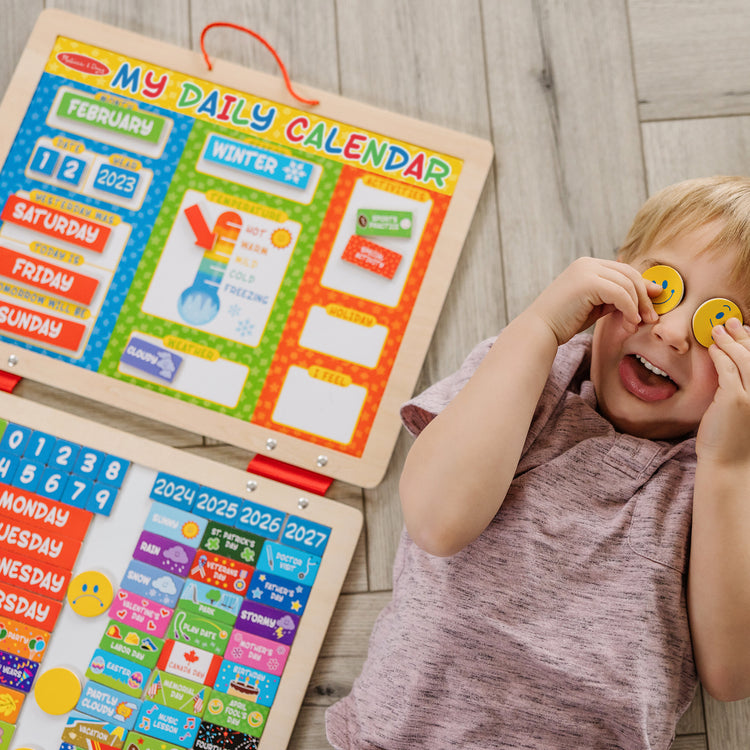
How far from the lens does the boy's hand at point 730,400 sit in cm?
54

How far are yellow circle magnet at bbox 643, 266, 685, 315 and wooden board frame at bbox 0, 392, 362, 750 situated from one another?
0.38m

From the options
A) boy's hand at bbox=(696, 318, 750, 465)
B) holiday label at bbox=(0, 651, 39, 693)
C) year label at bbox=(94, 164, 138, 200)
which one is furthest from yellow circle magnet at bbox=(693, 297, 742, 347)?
holiday label at bbox=(0, 651, 39, 693)

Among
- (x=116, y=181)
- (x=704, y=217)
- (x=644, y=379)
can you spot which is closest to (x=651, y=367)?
(x=644, y=379)

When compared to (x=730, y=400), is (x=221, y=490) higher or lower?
lower

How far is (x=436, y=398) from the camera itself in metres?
0.64

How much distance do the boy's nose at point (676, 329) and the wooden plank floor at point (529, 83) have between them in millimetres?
269

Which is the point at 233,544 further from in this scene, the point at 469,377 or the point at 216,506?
the point at 469,377

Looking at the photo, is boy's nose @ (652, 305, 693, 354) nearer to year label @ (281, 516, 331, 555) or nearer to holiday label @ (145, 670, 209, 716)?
year label @ (281, 516, 331, 555)

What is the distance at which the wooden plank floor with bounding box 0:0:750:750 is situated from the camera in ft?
2.70

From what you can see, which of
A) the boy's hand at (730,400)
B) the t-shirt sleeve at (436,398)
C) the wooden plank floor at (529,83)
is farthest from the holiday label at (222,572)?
the boy's hand at (730,400)

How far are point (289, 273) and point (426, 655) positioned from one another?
427mm

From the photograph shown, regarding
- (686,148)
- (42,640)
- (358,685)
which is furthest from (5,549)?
(686,148)

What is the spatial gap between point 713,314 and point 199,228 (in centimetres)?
54

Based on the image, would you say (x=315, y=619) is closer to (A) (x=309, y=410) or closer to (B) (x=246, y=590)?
(B) (x=246, y=590)
